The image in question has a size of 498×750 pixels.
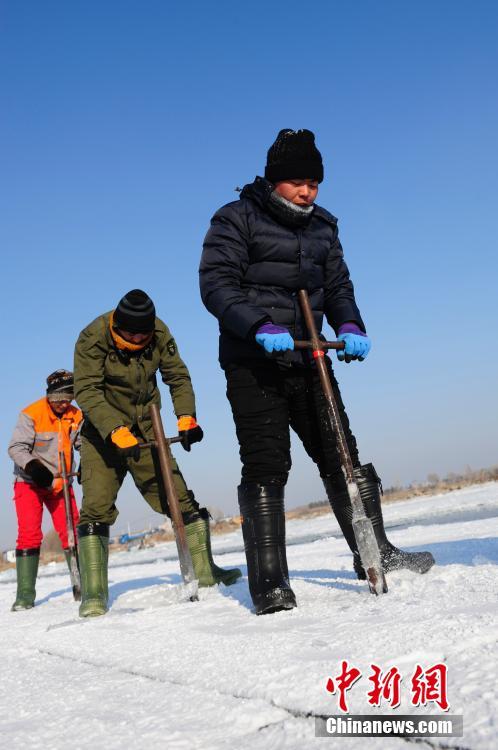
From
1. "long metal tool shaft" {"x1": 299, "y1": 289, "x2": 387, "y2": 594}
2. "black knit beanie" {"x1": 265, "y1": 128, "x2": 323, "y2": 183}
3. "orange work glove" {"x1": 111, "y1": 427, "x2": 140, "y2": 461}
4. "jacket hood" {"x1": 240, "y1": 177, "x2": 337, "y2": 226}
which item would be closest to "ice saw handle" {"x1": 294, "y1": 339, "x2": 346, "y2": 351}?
"long metal tool shaft" {"x1": 299, "y1": 289, "x2": 387, "y2": 594}

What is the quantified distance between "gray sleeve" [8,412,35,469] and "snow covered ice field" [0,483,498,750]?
2.46 metres

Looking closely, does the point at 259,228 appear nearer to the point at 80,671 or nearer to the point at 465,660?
the point at 80,671

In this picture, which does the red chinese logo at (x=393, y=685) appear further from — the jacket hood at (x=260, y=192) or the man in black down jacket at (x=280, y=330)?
the jacket hood at (x=260, y=192)

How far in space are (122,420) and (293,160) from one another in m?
1.92

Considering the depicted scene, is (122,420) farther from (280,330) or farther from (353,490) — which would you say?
(353,490)

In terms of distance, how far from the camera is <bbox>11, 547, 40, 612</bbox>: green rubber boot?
226 inches

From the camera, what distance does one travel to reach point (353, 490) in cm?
312

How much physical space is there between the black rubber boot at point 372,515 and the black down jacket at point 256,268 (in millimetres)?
625

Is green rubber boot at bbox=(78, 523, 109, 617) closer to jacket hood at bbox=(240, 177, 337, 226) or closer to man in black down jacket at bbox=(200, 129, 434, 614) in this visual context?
man in black down jacket at bbox=(200, 129, 434, 614)

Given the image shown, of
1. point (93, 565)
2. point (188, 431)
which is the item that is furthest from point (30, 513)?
point (188, 431)

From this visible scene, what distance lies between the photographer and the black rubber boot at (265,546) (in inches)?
120

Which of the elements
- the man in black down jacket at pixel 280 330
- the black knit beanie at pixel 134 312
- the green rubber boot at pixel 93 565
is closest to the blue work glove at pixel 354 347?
the man in black down jacket at pixel 280 330

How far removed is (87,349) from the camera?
171 inches

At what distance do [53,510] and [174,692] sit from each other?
460 centimetres
